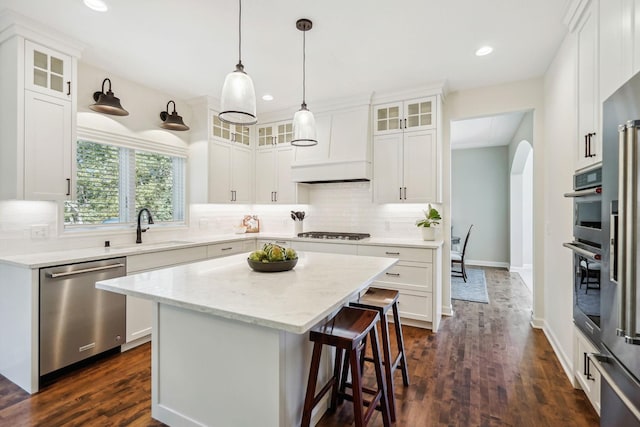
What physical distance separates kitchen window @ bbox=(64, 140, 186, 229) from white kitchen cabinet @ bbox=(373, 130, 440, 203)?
2550 mm

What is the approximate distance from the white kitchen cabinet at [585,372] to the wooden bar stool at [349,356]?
4.12 feet

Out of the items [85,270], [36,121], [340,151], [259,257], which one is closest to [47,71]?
[36,121]

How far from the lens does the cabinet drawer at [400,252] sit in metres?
3.38

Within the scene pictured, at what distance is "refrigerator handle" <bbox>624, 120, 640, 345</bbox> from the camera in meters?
1.10

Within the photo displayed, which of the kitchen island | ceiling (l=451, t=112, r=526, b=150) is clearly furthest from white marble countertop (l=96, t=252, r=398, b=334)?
ceiling (l=451, t=112, r=526, b=150)

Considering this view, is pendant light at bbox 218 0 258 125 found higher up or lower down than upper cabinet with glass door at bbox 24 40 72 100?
lower down

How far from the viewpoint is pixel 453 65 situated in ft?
10.2

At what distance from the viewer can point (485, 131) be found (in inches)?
228

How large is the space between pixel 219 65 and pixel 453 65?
230cm

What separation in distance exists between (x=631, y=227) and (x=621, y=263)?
0.46ft

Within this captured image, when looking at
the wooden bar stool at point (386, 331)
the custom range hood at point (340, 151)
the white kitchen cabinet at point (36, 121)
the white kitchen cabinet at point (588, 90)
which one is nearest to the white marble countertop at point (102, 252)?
the white kitchen cabinet at point (36, 121)

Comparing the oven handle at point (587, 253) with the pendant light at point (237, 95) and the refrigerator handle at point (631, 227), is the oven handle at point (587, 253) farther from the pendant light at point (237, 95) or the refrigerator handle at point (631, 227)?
the pendant light at point (237, 95)

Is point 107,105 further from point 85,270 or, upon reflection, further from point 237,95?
point 237,95

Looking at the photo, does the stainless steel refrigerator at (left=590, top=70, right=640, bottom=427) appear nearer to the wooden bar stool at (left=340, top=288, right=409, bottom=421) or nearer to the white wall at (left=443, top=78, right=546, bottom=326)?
the wooden bar stool at (left=340, top=288, right=409, bottom=421)
